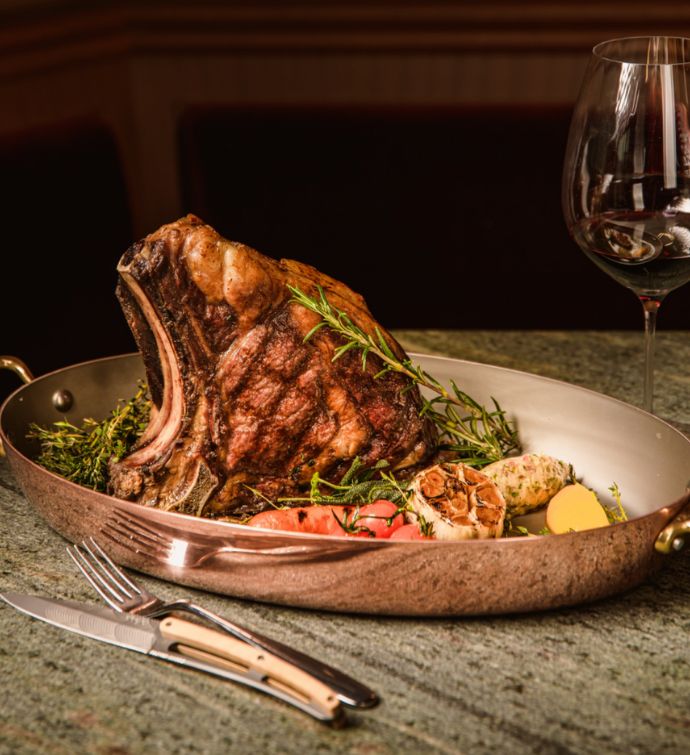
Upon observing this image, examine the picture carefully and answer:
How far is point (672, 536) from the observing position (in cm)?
120

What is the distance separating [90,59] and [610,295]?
1810mm

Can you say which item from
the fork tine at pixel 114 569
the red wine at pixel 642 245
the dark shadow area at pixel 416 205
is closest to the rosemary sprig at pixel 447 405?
the red wine at pixel 642 245

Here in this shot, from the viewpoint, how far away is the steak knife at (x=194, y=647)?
1.03m

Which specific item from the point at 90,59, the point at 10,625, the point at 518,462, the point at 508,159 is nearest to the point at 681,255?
the point at 518,462

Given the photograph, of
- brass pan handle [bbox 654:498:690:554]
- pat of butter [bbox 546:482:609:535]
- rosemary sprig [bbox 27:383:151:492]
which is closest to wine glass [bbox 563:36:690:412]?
pat of butter [bbox 546:482:609:535]

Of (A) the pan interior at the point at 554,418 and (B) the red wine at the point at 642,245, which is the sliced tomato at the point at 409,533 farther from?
(B) the red wine at the point at 642,245

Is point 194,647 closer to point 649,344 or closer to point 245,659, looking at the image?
point 245,659

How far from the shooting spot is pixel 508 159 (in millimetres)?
3133

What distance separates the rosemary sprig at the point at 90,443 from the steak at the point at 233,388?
58 mm

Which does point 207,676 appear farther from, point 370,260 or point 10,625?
point 370,260

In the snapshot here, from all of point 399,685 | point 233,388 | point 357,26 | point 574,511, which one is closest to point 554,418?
point 574,511

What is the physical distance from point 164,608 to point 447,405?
606mm

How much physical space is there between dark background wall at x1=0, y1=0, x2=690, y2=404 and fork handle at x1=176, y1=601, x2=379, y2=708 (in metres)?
1.60

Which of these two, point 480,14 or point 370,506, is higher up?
point 480,14
